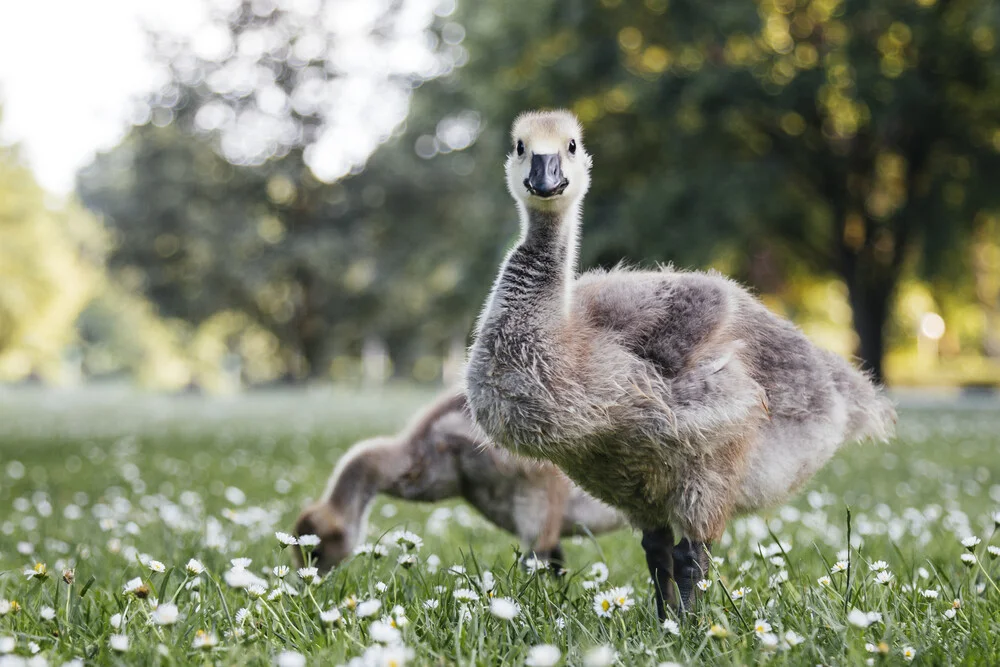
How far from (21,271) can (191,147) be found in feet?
35.3

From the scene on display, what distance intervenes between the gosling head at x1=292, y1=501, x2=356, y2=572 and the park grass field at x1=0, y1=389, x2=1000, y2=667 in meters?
0.14

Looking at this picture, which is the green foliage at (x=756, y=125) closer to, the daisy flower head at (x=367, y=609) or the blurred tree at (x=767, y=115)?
the blurred tree at (x=767, y=115)

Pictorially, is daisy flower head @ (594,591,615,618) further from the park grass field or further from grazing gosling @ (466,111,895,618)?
grazing gosling @ (466,111,895,618)

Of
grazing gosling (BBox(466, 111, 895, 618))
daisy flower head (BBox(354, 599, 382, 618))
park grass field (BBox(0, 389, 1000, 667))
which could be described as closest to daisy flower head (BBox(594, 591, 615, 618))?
park grass field (BBox(0, 389, 1000, 667))

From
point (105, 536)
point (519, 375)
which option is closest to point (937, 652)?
point (519, 375)

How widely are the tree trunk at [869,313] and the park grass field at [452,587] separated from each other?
588 inches

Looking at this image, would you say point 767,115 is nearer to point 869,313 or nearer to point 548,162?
point 869,313

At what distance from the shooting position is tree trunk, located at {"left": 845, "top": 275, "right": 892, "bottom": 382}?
23688 mm

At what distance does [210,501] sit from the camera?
7793mm

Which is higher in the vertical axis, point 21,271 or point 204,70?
point 204,70

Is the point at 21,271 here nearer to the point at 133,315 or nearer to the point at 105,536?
the point at 133,315

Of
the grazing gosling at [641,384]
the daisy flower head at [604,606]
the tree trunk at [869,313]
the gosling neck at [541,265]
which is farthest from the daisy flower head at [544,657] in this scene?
the tree trunk at [869,313]

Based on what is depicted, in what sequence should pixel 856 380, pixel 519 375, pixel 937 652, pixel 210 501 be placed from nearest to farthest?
pixel 937 652 → pixel 519 375 → pixel 856 380 → pixel 210 501

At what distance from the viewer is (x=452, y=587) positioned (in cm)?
379
